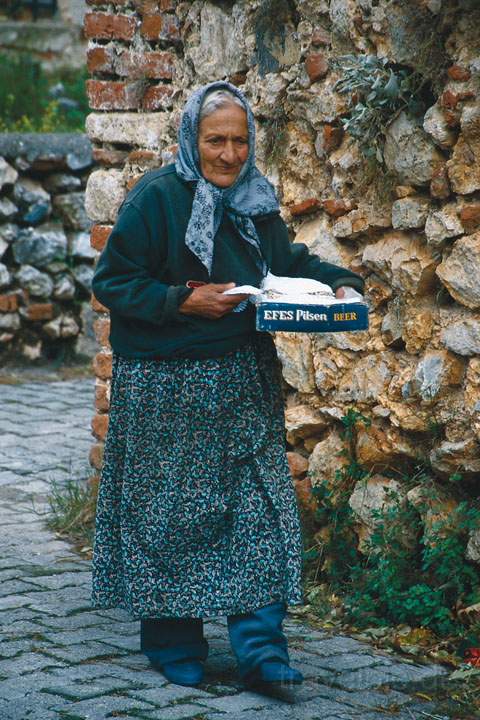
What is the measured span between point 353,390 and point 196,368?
1.01 m

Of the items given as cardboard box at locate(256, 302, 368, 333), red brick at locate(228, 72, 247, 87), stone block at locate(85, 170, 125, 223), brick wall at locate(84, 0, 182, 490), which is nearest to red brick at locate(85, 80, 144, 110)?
brick wall at locate(84, 0, 182, 490)

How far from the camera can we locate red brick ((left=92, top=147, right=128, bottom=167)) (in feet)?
19.1

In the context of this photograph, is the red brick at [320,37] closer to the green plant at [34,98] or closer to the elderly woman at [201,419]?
the elderly woman at [201,419]

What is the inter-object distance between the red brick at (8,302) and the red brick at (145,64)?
403 cm

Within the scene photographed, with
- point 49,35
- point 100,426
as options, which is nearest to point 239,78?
point 100,426

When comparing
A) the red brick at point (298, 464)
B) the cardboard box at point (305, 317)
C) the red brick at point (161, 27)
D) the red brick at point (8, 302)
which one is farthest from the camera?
the red brick at point (8, 302)

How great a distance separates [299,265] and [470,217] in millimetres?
584

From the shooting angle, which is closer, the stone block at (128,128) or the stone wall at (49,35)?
the stone block at (128,128)

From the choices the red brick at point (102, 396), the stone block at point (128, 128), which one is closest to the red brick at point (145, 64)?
the stone block at point (128, 128)

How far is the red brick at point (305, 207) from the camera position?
4.84 meters

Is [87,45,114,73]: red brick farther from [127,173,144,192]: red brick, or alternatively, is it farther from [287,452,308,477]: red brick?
[287,452,308,477]: red brick

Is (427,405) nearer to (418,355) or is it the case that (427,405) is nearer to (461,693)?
(418,355)

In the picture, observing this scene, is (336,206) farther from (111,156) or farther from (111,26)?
(111,26)

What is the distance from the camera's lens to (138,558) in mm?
3889
